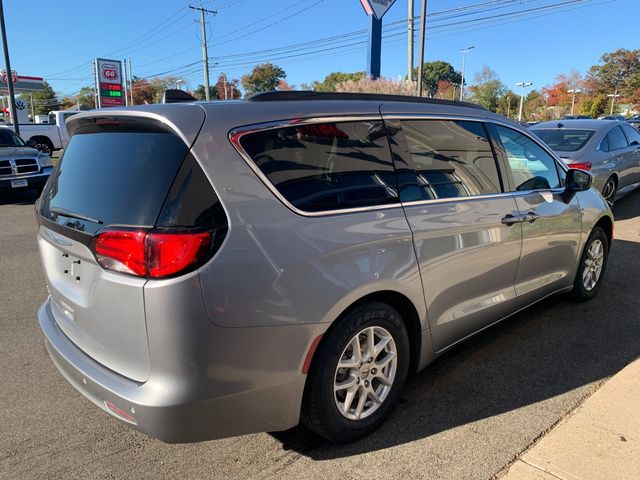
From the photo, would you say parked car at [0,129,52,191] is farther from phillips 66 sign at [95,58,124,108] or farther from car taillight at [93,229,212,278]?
phillips 66 sign at [95,58,124,108]

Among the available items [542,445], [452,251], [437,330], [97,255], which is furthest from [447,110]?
[97,255]

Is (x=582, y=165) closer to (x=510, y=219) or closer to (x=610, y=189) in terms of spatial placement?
(x=610, y=189)

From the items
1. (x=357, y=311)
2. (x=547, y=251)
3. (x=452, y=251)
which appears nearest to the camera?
(x=357, y=311)

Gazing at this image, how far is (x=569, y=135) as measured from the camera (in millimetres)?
8539

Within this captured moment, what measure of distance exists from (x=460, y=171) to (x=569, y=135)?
6.38 m

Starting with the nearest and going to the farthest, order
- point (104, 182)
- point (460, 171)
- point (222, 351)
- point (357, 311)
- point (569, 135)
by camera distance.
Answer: point (222, 351)
point (104, 182)
point (357, 311)
point (460, 171)
point (569, 135)

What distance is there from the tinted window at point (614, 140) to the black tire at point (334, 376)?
24.8 feet

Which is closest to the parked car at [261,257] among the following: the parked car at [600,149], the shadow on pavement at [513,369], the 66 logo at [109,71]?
the shadow on pavement at [513,369]

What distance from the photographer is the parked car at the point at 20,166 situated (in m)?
10.8

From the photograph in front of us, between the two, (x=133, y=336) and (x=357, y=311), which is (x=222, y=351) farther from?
(x=357, y=311)

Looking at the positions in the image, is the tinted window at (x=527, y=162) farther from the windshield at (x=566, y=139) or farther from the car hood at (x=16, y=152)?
the car hood at (x=16, y=152)

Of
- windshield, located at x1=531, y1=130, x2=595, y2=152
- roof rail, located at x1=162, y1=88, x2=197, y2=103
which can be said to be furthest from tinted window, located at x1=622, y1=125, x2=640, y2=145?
roof rail, located at x1=162, y1=88, x2=197, y2=103

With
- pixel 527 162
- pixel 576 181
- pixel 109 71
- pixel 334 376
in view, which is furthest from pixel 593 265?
pixel 109 71

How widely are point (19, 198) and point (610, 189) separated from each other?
12891 mm
